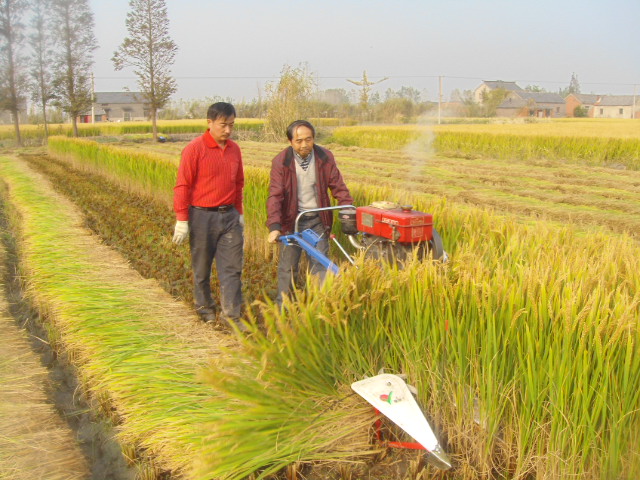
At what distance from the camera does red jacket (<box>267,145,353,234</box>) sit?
166 inches

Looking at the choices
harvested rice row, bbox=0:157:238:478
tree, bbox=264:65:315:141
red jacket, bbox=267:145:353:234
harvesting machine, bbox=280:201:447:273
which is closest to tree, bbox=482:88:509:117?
tree, bbox=264:65:315:141

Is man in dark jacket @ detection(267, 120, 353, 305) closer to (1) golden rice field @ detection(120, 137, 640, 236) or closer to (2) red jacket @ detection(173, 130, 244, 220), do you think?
(2) red jacket @ detection(173, 130, 244, 220)

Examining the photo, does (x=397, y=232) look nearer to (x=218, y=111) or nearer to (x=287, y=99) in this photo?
(x=218, y=111)

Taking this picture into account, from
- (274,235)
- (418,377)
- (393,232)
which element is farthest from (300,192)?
(418,377)

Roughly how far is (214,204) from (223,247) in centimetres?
34

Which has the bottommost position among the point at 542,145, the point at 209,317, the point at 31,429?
the point at 31,429

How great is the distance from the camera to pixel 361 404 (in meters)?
2.58

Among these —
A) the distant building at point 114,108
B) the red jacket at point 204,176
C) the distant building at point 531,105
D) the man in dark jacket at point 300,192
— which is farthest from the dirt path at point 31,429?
the distant building at point 114,108

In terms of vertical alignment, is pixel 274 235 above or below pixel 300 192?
below

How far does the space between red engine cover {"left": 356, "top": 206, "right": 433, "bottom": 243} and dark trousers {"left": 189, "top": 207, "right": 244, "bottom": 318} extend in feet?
4.21

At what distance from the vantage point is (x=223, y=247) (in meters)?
4.47

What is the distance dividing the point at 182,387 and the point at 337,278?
1.19m

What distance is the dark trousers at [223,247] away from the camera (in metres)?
4.39

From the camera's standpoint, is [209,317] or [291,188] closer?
[291,188]
